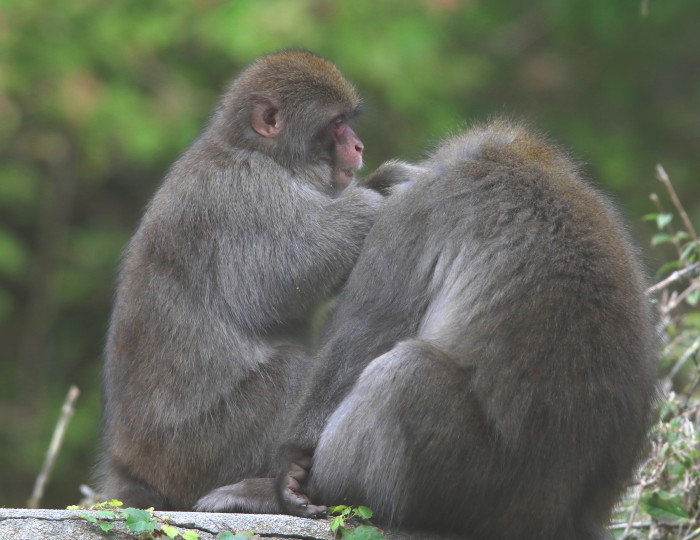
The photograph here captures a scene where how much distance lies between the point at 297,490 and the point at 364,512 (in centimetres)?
31

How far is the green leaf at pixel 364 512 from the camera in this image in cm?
408

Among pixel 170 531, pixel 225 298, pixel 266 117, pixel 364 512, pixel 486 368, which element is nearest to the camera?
pixel 170 531

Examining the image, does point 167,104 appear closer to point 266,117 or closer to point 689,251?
point 266,117

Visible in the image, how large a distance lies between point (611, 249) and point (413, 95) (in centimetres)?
633

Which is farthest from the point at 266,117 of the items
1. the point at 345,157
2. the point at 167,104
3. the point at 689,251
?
the point at 167,104

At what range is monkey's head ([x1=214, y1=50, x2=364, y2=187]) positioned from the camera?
5.27m

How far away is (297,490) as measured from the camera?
4273 mm

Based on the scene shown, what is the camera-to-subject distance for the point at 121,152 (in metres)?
10.2

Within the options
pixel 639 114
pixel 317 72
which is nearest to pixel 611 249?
pixel 317 72

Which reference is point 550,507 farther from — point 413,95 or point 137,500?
point 413,95


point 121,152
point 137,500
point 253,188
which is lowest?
point 137,500

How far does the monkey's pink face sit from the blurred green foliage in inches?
146

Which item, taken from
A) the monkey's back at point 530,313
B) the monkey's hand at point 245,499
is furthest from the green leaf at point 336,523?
the monkey's back at point 530,313

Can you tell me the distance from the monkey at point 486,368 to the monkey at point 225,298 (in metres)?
0.43
